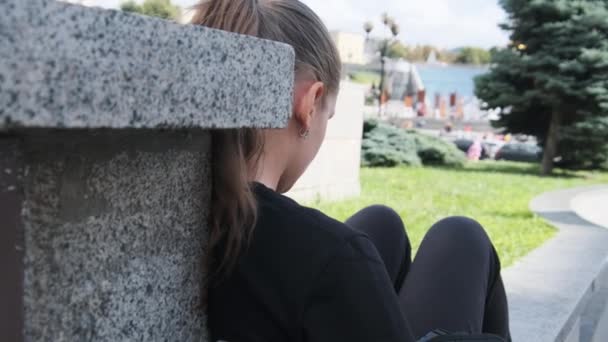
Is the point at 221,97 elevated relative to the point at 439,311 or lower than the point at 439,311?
elevated

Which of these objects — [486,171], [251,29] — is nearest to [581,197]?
[486,171]

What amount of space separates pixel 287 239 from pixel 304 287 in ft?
0.28

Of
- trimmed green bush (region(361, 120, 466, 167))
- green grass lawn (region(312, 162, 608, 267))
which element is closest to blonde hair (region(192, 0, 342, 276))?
green grass lawn (region(312, 162, 608, 267))

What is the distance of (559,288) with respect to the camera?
353 centimetres

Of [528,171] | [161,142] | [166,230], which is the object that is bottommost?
[528,171]

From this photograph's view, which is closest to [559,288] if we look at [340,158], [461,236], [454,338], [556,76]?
[461,236]

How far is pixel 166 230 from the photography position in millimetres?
1019

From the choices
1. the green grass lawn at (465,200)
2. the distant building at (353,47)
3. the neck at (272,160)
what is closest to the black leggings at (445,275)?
the neck at (272,160)

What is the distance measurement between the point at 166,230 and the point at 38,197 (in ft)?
0.85

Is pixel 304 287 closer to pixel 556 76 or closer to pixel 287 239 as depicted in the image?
pixel 287 239

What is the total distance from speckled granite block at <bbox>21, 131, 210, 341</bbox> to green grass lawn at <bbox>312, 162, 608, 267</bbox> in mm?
4093

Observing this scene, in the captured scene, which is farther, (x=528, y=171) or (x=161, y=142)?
(x=528, y=171)

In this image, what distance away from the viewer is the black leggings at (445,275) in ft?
5.56

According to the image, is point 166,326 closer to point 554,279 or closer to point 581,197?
point 554,279
